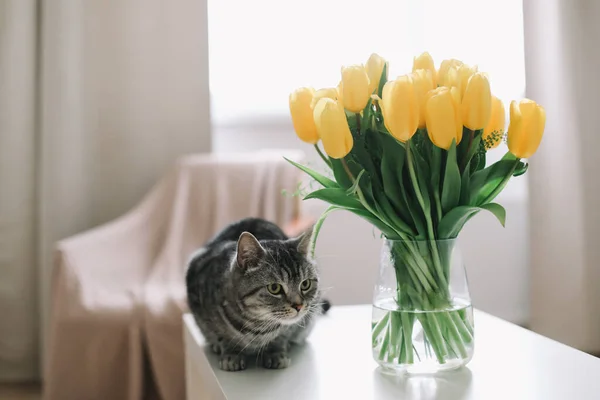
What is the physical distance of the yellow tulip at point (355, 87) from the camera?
742 mm

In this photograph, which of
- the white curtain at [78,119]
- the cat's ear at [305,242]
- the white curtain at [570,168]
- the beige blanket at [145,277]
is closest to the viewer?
the cat's ear at [305,242]

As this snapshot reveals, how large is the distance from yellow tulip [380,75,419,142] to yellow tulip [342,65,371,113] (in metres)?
0.04

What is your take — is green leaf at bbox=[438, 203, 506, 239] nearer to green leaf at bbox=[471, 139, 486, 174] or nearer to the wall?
green leaf at bbox=[471, 139, 486, 174]

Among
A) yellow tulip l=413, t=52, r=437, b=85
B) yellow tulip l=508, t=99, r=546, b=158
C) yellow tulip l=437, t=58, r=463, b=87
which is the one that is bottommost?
yellow tulip l=508, t=99, r=546, b=158

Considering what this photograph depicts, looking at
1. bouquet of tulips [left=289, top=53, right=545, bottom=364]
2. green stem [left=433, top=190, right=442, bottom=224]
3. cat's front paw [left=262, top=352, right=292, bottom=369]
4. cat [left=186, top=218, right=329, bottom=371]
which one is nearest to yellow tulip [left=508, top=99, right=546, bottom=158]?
bouquet of tulips [left=289, top=53, right=545, bottom=364]

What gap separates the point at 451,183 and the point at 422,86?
0.12 meters

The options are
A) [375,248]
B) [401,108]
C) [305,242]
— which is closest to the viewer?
[401,108]

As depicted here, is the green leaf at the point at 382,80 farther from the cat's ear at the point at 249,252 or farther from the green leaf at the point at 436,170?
the cat's ear at the point at 249,252

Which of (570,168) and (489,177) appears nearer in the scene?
(489,177)

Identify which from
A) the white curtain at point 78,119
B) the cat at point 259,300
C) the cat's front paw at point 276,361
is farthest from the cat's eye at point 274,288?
the white curtain at point 78,119

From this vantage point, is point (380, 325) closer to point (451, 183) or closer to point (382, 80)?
point (451, 183)

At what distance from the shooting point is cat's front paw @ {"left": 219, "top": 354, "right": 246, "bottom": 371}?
0.88m

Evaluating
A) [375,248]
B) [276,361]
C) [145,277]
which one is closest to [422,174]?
[276,361]

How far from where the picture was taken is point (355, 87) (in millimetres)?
742
